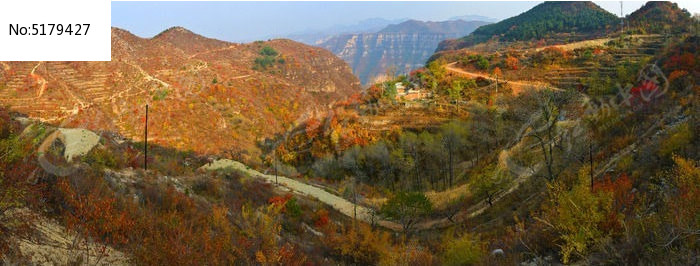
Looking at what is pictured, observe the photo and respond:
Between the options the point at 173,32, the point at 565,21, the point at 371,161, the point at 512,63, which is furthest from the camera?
the point at 173,32

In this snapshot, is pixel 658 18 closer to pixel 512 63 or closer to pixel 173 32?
pixel 512 63

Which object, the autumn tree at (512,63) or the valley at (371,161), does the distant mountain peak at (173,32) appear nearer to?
the valley at (371,161)

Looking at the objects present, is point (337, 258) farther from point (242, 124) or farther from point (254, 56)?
point (254, 56)

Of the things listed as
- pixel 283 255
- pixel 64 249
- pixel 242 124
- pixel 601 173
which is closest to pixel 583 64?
pixel 601 173

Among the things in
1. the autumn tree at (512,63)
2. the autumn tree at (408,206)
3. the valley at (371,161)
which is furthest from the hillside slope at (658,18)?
the autumn tree at (408,206)

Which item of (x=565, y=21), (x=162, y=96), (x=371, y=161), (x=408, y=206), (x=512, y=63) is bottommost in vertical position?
(x=371, y=161)

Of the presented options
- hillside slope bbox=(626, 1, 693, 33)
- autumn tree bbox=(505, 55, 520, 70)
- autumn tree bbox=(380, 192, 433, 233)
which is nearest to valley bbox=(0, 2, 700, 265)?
autumn tree bbox=(380, 192, 433, 233)

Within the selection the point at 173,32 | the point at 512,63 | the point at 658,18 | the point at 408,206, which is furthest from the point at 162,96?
the point at 658,18

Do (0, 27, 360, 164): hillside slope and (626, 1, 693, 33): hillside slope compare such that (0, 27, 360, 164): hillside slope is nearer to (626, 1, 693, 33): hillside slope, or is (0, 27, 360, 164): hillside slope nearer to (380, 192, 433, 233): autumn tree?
(380, 192, 433, 233): autumn tree

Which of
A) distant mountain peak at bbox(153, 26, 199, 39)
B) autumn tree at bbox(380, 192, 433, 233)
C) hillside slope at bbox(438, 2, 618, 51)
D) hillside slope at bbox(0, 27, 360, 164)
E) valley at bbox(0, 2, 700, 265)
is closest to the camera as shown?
valley at bbox(0, 2, 700, 265)
